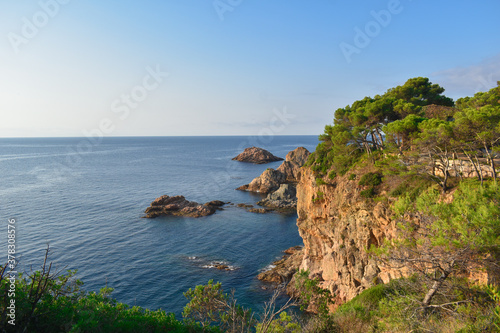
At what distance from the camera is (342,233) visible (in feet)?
96.8

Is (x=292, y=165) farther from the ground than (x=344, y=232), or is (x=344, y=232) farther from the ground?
(x=292, y=165)

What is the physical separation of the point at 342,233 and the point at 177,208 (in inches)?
1678

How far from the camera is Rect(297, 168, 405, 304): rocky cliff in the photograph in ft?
85.8

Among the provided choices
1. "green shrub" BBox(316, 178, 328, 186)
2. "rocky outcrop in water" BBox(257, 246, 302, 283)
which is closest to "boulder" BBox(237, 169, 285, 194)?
"rocky outcrop in water" BBox(257, 246, 302, 283)

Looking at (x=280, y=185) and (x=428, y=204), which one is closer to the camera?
(x=428, y=204)

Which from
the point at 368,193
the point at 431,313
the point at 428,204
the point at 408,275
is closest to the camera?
the point at 431,313

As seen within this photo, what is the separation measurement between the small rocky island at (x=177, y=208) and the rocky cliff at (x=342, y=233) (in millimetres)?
29518

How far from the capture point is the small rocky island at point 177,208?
200 ft

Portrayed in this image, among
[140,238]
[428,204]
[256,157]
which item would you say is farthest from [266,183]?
[428,204]

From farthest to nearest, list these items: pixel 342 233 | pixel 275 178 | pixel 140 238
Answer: pixel 275 178 → pixel 140 238 → pixel 342 233

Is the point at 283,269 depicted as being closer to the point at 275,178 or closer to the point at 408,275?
the point at 408,275

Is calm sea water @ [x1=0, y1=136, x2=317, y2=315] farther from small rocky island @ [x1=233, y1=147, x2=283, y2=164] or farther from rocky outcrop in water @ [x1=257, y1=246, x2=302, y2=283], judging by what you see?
small rocky island @ [x1=233, y1=147, x2=283, y2=164]

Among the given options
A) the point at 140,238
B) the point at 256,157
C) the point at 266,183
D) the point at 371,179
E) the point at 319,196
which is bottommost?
the point at 140,238

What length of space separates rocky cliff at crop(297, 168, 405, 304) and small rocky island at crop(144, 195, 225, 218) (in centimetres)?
2952
